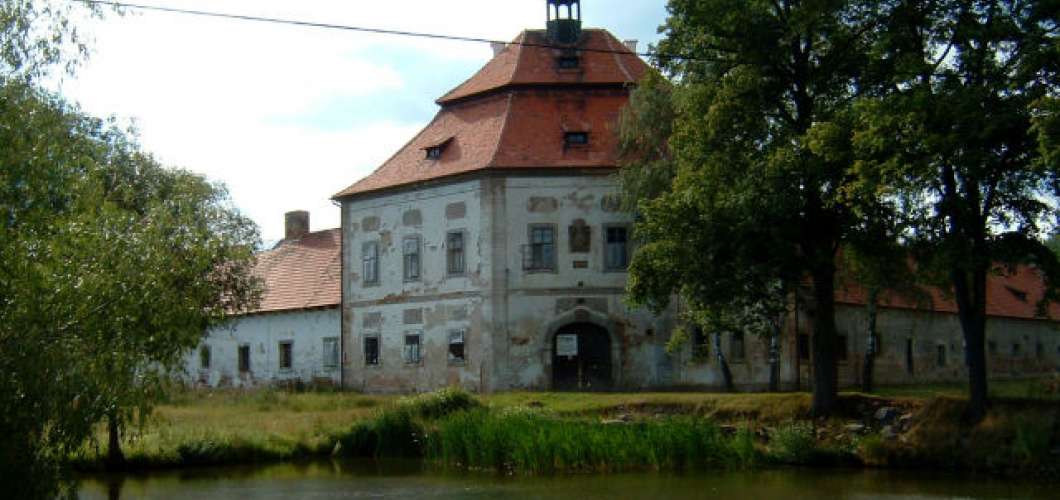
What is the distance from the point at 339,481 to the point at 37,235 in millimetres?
8542

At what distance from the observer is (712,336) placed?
36750 mm

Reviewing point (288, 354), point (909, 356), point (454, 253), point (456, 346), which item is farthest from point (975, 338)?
point (288, 354)

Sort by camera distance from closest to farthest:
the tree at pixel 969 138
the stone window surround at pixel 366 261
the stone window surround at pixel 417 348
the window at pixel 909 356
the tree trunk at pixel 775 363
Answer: the tree at pixel 969 138 < the tree trunk at pixel 775 363 < the stone window surround at pixel 417 348 < the stone window surround at pixel 366 261 < the window at pixel 909 356

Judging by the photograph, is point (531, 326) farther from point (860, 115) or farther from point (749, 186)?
point (860, 115)

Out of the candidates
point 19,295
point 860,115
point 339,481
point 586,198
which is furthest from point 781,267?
point 19,295

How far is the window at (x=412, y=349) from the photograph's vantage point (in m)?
39.4

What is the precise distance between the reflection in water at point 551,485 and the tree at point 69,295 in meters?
4.18

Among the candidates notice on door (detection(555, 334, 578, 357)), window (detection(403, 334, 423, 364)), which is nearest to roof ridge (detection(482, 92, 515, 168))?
notice on door (detection(555, 334, 578, 357))

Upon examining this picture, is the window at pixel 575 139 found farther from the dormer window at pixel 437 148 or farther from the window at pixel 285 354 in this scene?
the window at pixel 285 354

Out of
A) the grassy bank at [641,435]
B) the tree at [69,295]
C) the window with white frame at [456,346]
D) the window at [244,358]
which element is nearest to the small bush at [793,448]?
the grassy bank at [641,435]

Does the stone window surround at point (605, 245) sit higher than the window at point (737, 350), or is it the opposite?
the stone window surround at point (605, 245)

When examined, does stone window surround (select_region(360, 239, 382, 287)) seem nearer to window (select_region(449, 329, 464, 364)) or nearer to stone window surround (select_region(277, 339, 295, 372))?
window (select_region(449, 329, 464, 364))

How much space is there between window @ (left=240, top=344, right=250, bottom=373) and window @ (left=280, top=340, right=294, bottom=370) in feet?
7.26

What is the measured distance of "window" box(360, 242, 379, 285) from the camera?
41188 millimetres
